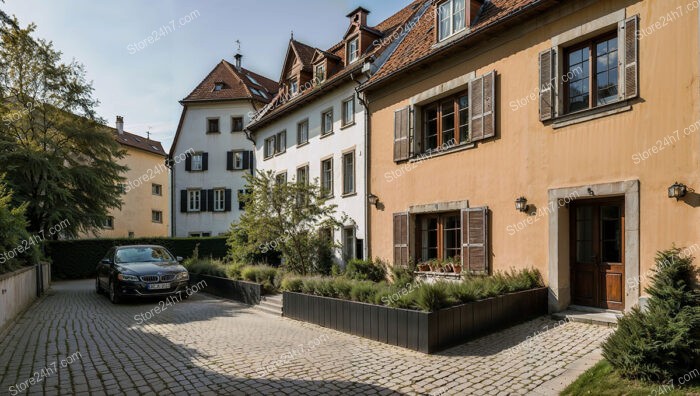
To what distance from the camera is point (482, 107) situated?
11.4 metres

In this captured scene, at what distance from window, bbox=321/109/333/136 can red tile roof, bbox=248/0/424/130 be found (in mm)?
950

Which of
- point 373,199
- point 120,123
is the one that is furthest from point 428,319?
point 120,123

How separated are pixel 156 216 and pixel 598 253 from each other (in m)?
39.7

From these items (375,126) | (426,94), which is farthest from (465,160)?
(375,126)

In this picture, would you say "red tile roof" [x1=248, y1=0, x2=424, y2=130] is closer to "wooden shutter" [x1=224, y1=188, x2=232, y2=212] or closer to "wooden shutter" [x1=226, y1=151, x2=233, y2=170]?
"wooden shutter" [x1=226, y1=151, x2=233, y2=170]

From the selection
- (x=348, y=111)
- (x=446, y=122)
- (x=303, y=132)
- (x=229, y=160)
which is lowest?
(x=446, y=122)

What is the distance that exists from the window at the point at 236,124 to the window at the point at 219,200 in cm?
450

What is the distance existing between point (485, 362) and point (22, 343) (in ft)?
25.9

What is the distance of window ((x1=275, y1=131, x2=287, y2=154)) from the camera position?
2259 centimetres

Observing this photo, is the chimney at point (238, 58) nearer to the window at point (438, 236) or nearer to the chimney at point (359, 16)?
the chimney at point (359, 16)

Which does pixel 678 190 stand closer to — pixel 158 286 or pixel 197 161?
pixel 158 286

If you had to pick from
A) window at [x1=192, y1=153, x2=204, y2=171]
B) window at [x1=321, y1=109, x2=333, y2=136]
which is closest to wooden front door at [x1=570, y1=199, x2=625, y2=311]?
window at [x1=321, y1=109, x2=333, y2=136]

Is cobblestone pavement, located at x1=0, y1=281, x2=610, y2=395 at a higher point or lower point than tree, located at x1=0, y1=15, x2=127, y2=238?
lower

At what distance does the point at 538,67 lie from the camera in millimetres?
10242
